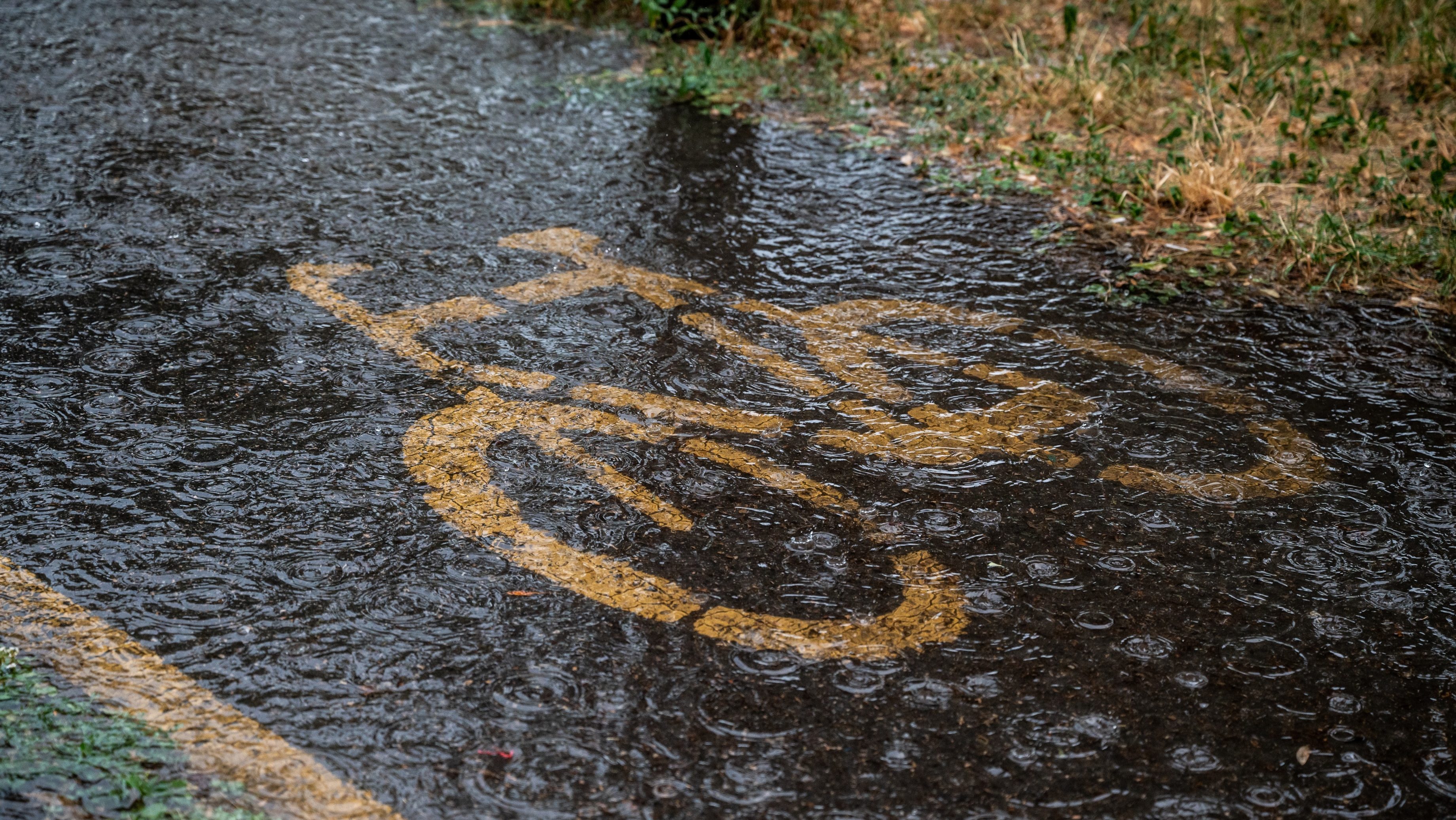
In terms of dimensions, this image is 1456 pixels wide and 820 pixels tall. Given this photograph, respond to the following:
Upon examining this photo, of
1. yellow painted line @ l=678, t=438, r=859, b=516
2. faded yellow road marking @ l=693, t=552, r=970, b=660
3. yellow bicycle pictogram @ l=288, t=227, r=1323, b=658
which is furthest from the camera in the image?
yellow painted line @ l=678, t=438, r=859, b=516

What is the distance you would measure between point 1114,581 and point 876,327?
4.56 feet

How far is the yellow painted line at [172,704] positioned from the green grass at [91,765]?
0.10 ft

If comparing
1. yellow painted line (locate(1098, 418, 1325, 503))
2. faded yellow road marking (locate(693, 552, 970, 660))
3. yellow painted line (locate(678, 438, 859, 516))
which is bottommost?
faded yellow road marking (locate(693, 552, 970, 660))

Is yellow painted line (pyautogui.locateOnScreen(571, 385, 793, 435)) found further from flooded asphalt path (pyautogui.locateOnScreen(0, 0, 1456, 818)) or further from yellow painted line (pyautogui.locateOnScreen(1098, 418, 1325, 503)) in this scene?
yellow painted line (pyautogui.locateOnScreen(1098, 418, 1325, 503))

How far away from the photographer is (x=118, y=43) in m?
6.29

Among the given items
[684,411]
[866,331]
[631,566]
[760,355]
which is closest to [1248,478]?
[866,331]

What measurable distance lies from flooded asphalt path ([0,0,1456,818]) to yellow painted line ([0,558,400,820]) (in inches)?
1.6

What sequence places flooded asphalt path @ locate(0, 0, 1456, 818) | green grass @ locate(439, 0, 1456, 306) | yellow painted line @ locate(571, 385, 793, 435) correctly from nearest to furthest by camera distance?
flooded asphalt path @ locate(0, 0, 1456, 818), yellow painted line @ locate(571, 385, 793, 435), green grass @ locate(439, 0, 1456, 306)

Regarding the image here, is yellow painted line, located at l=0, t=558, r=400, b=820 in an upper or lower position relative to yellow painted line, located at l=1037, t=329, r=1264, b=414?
lower

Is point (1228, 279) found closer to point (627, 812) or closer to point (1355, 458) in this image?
point (1355, 458)

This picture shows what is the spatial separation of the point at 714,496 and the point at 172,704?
1258mm

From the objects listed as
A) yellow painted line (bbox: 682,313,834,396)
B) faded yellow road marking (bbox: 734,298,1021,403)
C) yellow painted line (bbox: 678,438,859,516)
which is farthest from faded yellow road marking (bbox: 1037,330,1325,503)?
yellow painted line (bbox: 682,313,834,396)

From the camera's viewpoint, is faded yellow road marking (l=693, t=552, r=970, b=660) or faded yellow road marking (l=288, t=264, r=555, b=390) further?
faded yellow road marking (l=288, t=264, r=555, b=390)

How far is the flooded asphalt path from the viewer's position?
2059 millimetres
